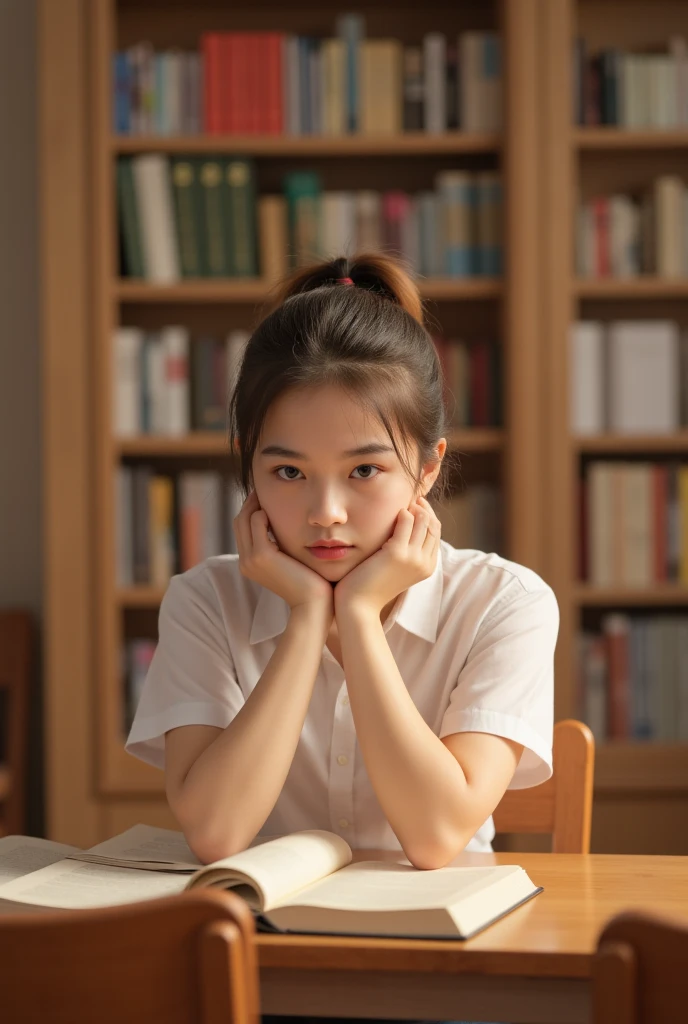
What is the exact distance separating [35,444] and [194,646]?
6.04ft

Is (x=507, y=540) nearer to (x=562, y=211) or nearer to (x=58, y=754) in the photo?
(x=562, y=211)

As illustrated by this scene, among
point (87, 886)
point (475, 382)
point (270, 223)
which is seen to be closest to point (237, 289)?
point (270, 223)

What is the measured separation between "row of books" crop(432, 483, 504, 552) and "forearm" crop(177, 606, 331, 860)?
1.55 meters

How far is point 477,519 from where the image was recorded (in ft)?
8.93

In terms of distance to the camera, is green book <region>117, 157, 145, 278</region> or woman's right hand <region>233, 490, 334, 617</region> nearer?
woman's right hand <region>233, 490, 334, 617</region>

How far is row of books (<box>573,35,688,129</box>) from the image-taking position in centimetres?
264

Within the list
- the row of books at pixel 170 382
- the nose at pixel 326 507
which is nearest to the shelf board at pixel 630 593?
the row of books at pixel 170 382

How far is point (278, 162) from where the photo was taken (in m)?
2.86

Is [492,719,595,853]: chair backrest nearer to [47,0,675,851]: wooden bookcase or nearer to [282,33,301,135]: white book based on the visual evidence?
[47,0,675,851]: wooden bookcase

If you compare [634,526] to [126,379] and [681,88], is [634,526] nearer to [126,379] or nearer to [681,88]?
[681,88]

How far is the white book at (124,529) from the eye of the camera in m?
2.68

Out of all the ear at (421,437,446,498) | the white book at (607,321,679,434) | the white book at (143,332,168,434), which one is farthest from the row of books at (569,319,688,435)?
the ear at (421,437,446,498)

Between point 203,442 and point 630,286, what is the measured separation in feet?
3.44

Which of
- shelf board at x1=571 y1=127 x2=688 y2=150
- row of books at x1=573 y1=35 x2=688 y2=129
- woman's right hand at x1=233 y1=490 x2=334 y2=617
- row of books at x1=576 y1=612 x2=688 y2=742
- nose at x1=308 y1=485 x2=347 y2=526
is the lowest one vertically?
row of books at x1=576 y1=612 x2=688 y2=742
